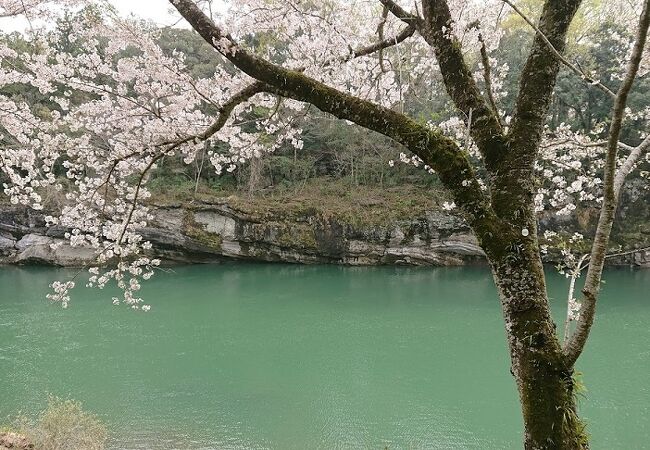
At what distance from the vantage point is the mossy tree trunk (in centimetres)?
154

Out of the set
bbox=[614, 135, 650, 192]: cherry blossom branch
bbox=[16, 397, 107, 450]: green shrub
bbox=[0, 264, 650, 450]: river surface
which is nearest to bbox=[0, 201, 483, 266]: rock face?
bbox=[0, 264, 650, 450]: river surface

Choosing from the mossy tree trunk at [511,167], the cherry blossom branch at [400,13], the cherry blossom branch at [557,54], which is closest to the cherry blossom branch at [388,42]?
the cherry blossom branch at [400,13]

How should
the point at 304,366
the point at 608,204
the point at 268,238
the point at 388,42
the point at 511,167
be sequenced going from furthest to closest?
the point at 268,238
the point at 304,366
the point at 388,42
the point at 511,167
the point at 608,204

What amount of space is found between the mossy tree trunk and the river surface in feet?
18.7

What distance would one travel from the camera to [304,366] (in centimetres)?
948

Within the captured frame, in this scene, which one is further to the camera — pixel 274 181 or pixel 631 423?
pixel 274 181

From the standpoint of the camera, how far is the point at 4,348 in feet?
33.5

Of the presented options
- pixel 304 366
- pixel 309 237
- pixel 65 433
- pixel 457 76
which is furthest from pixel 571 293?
pixel 309 237

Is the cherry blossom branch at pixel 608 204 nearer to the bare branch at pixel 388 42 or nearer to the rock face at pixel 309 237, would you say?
the bare branch at pixel 388 42

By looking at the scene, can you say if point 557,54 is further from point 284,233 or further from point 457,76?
point 284,233

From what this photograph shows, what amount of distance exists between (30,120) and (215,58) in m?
18.5

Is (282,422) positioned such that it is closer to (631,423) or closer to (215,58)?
(631,423)

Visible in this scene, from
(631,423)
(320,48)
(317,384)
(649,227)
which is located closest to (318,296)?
(317,384)

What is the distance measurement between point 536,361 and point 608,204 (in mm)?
561
